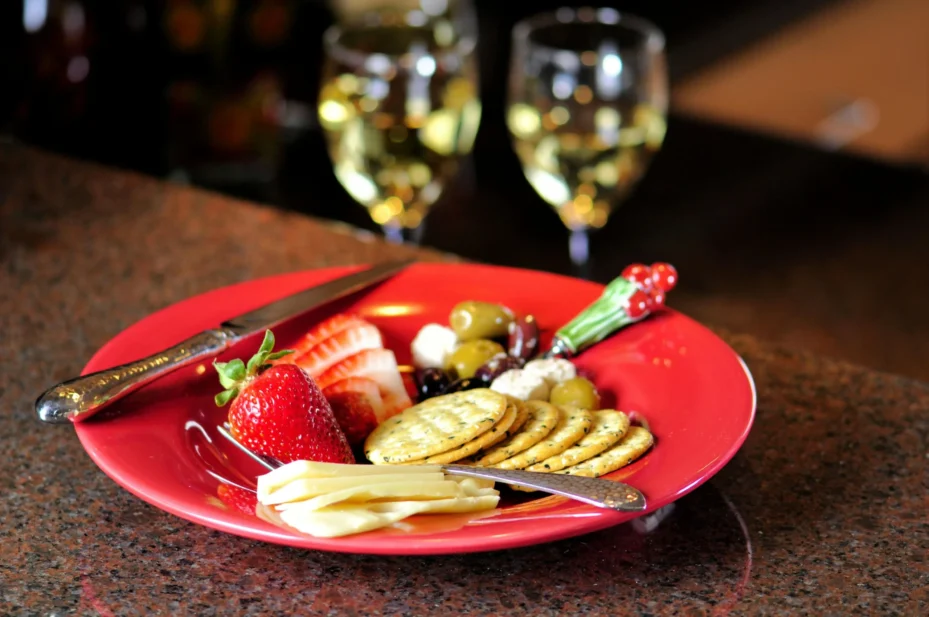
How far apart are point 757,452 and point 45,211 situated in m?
0.88

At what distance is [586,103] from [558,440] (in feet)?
1.95

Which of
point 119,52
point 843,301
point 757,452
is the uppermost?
point 119,52

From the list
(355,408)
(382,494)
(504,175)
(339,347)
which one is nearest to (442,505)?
(382,494)

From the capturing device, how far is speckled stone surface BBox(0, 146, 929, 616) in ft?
2.39

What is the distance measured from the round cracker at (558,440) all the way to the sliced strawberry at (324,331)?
216 mm

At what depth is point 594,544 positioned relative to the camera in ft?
2.56

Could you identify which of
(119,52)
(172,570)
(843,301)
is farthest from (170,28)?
(172,570)

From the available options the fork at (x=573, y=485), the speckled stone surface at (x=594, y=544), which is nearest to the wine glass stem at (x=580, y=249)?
the speckled stone surface at (x=594, y=544)

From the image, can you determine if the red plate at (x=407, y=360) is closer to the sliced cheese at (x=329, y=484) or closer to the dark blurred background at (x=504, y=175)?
the sliced cheese at (x=329, y=484)

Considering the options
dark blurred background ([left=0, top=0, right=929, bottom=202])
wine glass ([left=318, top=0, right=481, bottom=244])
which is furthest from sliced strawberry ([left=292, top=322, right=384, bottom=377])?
dark blurred background ([left=0, top=0, right=929, bottom=202])

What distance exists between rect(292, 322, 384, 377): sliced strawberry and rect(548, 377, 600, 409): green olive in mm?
158

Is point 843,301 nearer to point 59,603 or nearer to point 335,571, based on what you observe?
point 335,571

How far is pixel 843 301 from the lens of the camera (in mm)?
1725

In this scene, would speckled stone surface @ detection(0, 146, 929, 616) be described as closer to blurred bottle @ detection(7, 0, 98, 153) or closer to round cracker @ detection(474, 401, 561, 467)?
round cracker @ detection(474, 401, 561, 467)
